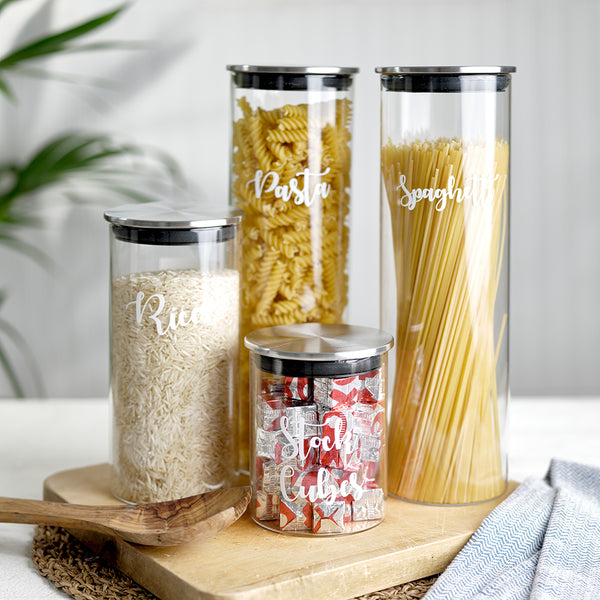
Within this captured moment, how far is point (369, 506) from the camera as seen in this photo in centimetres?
69

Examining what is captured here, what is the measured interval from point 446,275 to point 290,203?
0.16 metres

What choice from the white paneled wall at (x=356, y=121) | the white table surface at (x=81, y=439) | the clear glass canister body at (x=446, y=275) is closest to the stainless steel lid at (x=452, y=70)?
the clear glass canister body at (x=446, y=275)

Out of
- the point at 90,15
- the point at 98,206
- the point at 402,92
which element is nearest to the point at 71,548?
the point at 402,92

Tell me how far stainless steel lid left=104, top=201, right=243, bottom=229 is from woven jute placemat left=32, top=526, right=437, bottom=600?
287 millimetres

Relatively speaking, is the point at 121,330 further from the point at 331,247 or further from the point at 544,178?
A: the point at 544,178

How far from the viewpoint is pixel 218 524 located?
25.6 inches

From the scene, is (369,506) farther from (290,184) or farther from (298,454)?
(290,184)

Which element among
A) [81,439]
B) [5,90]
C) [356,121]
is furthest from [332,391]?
[356,121]

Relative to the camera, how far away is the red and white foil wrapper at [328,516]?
2.17 ft

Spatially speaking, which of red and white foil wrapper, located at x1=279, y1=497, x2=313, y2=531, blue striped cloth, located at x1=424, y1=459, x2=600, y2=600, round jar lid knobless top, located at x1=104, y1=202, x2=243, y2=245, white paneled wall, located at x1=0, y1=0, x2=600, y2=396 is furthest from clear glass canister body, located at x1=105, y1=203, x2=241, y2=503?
white paneled wall, located at x1=0, y1=0, x2=600, y2=396

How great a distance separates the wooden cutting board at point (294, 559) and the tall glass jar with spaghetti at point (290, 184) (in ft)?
0.70

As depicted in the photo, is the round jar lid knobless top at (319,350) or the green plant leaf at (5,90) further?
the green plant leaf at (5,90)

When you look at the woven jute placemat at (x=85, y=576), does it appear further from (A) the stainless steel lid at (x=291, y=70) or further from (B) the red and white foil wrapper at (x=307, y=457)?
(A) the stainless steel lid at (x=291, y=70)

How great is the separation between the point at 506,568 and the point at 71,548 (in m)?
0.37
